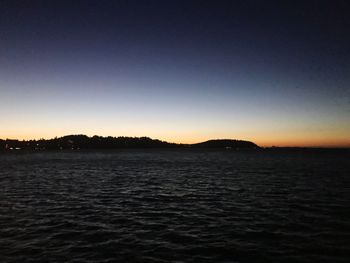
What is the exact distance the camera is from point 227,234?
935 inches

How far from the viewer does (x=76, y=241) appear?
2175 cm

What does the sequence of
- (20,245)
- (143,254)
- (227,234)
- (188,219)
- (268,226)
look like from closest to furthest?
(143,254) → (20,245) → (227,234) → (268,226) → (188,219)

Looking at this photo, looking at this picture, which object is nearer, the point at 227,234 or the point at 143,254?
the point at 143,254

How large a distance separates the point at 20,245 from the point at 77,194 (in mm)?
22009

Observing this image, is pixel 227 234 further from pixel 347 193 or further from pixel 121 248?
pixel 347 193

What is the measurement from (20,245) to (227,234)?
14125mm

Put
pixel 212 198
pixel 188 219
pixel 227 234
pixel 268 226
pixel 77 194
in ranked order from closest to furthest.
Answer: pixel 227 234 < pixel 268 226 < pixel 188 219 < pixel 212 198 < pixel 77 194

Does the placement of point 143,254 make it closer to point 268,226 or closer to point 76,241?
point 76,241

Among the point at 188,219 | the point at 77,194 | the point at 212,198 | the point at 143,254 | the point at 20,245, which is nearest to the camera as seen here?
the point at 143,254

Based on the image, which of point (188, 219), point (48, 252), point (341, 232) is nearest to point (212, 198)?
point (188, 219)

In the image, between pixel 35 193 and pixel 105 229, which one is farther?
pixel 35 193

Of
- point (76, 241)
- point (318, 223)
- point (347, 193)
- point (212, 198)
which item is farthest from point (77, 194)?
point (347, 193)

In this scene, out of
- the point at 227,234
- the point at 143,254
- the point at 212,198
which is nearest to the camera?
the point at 143,254

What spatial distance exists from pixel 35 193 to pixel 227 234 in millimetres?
30383
